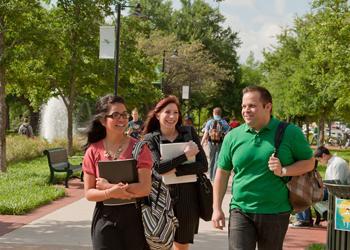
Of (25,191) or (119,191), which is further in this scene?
(25,191)

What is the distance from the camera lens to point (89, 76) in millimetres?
21234

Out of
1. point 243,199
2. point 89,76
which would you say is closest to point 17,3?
point 89,76

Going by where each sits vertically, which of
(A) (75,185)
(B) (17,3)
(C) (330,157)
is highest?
(B) (17,3)

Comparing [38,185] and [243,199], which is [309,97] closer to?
[38,185]

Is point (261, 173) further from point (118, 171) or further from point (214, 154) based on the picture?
point (214, 154)

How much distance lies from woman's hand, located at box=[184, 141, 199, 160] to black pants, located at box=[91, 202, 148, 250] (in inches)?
58.3

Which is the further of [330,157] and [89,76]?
[89,76]

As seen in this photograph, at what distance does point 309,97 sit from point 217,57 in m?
31.4

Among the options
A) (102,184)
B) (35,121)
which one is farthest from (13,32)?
(35,121)

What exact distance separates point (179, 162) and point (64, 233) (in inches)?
124

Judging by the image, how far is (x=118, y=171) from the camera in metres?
3.78

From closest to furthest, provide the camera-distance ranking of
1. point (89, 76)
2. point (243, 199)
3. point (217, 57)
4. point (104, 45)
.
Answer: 1. point (243, 199)
2. point (104, 45)
3. point (89, 76)
4. point (217, 57)

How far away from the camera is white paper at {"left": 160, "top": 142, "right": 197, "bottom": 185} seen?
5344mm

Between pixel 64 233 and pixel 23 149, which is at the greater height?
pixel 23 149
